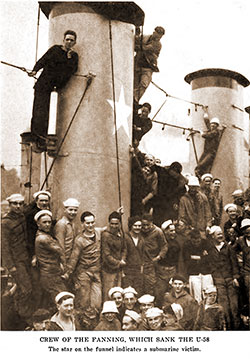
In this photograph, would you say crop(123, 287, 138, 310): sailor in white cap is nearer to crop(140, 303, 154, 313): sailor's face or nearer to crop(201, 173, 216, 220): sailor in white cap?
crop(140, 303, 154, 313): sailor's face

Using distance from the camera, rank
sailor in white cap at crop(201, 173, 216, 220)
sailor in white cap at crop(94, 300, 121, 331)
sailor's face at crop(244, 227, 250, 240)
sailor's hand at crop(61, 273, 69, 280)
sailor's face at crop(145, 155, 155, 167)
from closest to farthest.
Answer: sailor in white cap at crop(94, 300, 121, 331) < sailor's hand at crop(61, 273, 69, 280) < sailor's face at crop(244, 227, 250, 240) < sailor's face at crop(145, 155, 155, 167) < sailor in white cap at crop(201, 173, 216, 220)

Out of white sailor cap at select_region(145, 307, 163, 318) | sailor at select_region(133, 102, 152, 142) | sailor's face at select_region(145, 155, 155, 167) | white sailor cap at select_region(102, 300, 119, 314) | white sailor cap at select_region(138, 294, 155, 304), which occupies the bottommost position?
white sailor cap at select_region(145, 307, 163, 318)

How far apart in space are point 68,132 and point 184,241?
2.13 m

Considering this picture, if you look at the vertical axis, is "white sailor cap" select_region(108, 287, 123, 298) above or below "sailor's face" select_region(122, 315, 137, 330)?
above

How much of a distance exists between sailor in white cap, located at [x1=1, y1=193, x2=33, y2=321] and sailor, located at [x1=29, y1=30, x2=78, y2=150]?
1340mm

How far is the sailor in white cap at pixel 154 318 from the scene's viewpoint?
597cm

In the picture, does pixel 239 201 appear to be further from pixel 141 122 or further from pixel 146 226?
pixel 146 226

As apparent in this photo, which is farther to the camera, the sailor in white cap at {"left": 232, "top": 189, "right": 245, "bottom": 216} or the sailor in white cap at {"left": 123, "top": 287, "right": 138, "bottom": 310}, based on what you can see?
the sailor in white cap at {"left": 232, "top": 189, "right": 245, "bottom": 216}

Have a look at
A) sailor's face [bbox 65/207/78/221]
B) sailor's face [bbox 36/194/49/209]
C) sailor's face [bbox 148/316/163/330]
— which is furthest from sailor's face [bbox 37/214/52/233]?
sailor's face [bbox 148/316/163/330]

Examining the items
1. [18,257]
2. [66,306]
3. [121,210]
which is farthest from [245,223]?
[18,257]

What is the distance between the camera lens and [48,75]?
687cm

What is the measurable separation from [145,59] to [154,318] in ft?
13.4

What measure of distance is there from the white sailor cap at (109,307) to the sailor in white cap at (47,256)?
0.57m

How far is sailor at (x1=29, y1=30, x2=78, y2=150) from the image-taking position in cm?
686
